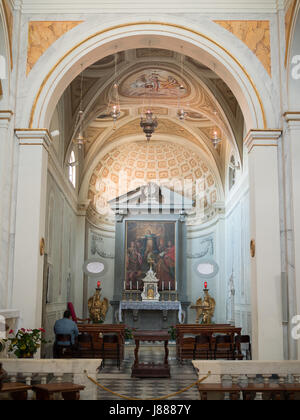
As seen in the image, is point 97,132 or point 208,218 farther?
point 208,218

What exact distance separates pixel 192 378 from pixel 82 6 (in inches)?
291

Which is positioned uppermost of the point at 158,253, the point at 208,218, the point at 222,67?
the point at 222,67

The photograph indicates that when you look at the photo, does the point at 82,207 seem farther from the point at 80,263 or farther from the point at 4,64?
the point at 4,64

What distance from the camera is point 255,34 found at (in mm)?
9805

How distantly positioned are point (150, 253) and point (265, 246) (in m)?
10.7

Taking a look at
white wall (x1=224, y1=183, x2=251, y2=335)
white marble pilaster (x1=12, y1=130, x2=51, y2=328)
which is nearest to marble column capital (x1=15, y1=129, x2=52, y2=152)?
white marble pilaster (x1=12, y1=130, x2=51, y2=328)

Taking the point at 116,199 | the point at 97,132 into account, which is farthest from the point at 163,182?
the point at 97,132

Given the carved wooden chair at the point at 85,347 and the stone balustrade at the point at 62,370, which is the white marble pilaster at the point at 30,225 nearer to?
the carved wooden chair at the point at 85,347

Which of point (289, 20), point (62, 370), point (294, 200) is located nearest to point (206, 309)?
point (294, 200)

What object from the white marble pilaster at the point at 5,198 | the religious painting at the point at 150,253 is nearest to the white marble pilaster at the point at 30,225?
the white marble pilaster at the point at 5,198

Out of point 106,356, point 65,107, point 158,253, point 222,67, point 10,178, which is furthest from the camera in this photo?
point 158,253

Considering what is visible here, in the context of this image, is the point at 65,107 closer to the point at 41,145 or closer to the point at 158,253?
the point at 41,145

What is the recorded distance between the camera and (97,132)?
18.5 m

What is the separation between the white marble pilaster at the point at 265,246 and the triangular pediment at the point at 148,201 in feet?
33.9
